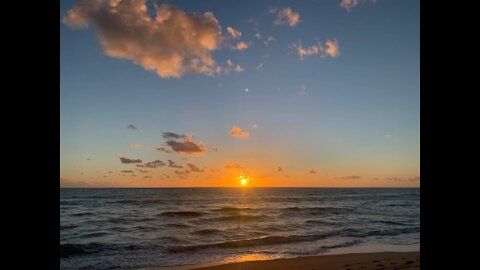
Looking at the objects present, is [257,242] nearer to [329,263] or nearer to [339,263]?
[329,263]

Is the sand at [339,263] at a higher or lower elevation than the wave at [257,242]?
higher

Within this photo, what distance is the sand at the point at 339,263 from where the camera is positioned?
27.2 ft

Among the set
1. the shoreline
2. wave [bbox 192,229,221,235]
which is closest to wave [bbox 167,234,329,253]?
the shoreline

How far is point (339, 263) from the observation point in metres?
8.82

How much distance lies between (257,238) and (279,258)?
4465mm

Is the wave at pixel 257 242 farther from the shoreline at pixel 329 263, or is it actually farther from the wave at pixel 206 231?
the wave at pixel 206 231

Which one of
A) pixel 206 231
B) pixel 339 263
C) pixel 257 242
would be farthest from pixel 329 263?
pixel 206 231

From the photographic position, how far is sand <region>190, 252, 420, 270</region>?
8.29 m

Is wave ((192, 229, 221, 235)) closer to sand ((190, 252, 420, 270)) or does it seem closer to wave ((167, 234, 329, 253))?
wave ((167, 234, 329, 253))

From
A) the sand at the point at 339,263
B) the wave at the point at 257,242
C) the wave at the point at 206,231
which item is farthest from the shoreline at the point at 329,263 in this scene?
the wave at the point at 206,231
